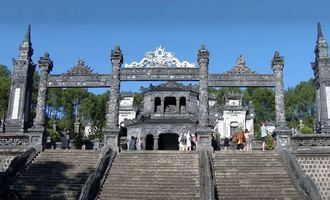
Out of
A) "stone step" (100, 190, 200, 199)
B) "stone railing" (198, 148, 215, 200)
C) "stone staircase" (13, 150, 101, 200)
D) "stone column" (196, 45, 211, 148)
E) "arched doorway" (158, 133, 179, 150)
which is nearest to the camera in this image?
"stone railing" (198, 148, 215, 200)

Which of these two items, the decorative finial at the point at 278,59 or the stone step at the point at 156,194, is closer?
the stone step at the point at 156,194

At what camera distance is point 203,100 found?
1938 cm

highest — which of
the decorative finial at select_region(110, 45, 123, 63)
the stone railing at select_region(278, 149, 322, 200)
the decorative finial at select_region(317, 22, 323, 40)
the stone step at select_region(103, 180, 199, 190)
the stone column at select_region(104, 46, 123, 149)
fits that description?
the decorative finial at select_region(317, 22, 323, 40)

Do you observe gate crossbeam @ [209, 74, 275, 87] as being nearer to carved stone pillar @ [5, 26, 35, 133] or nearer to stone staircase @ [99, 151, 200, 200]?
stone staircase @ [99, 151, 200, 200]

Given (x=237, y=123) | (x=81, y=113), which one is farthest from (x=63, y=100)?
(x=237, y=123)

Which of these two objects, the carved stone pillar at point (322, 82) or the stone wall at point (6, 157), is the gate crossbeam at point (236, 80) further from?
the stone wall at point (6, 157)

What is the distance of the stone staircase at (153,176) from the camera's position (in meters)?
13.1

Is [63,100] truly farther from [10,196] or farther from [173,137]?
[10,196]

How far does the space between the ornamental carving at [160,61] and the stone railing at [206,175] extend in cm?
572

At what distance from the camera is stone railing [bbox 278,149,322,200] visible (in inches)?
497

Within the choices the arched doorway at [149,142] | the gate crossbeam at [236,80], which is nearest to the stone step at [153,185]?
the gate crossbeam at [236,80]

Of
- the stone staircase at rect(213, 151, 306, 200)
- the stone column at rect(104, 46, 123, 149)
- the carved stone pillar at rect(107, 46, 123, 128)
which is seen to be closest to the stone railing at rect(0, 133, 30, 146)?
the stone column at rect(104, 46, 123, 149)

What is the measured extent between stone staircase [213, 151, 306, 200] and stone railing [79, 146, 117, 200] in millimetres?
4098

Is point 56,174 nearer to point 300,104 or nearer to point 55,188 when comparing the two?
point 55,188
